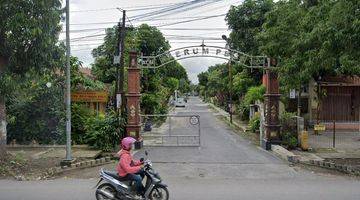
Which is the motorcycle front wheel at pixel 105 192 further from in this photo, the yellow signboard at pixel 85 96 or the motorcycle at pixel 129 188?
the yellow signboard at pixel 85 96

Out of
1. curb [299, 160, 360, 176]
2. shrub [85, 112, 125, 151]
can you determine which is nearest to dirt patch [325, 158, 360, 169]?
curb [299, 160, 360, 176]

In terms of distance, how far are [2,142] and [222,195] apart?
8.62m

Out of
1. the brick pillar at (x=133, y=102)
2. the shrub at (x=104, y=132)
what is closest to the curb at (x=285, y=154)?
the brick pillar at (x=133, y=102)

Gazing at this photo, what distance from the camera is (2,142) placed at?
17.5 meters

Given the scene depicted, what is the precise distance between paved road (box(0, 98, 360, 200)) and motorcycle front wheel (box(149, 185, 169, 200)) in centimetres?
113

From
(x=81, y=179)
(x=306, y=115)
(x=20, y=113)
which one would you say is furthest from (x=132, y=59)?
(x=306, y=115)

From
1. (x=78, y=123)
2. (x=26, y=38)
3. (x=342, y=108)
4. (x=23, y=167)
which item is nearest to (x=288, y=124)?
(x=78, y=123)

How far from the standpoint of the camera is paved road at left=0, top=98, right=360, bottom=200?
40.4 ft

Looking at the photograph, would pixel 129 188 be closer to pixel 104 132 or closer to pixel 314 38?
pixel 314 38

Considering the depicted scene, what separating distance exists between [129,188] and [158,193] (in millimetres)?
599

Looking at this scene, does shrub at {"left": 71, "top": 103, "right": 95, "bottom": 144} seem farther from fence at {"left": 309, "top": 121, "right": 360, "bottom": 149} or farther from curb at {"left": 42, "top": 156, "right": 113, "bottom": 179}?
fence at {"left": 309, "top": 121, "right": 360, "bottom": 149}

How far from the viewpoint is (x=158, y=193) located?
10.9m

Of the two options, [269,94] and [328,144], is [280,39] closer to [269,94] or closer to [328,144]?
[269,94]

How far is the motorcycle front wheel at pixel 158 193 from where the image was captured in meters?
10.8
